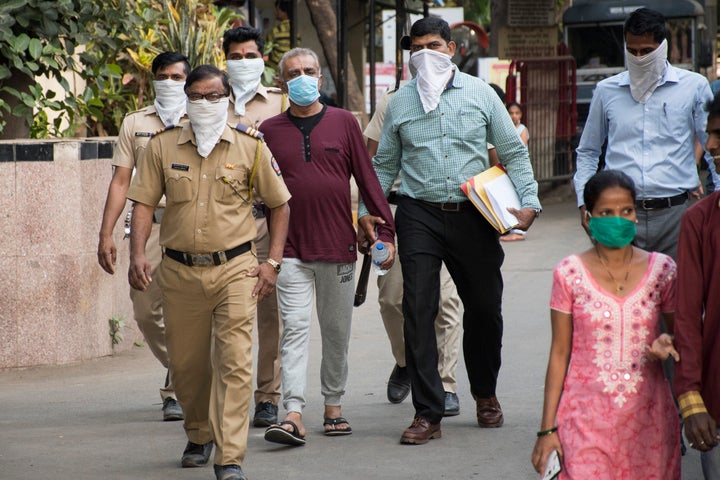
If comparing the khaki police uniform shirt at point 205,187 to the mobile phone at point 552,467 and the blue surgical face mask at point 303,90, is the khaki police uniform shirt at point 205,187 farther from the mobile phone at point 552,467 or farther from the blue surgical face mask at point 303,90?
the mobile phone at point 552,467

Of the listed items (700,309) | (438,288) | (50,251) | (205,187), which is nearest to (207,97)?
(205,187)

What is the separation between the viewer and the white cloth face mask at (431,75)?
Result: 612cm

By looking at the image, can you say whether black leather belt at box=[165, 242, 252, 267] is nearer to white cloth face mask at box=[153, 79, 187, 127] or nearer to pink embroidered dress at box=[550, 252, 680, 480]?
white cloth face mask at box=[153, 79, 187, 127]

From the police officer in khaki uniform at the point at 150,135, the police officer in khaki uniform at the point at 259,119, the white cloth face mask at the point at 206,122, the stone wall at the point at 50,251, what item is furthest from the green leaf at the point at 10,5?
the white cloth face mask at the point at 206,122

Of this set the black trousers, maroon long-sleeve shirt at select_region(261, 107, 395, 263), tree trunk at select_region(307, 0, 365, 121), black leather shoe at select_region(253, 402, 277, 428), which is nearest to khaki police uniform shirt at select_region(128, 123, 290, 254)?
maroon long-sleeve shirt at select_region(261, 107, 395, 263)

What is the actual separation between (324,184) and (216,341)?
1046mm

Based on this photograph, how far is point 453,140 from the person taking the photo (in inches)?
240

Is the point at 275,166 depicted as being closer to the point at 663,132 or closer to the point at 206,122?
the point at 206,122

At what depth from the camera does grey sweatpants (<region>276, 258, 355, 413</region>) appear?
6.02 m

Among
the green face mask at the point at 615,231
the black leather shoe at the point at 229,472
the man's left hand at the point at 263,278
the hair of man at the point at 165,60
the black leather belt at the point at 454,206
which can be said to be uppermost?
the hair of man at the point at 165,60

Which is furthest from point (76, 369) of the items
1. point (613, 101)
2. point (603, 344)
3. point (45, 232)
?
point (603, 344)

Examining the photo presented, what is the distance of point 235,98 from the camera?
6.61 meters

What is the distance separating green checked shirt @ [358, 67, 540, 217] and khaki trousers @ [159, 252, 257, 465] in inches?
41.9

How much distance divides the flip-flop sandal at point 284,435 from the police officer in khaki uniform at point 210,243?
362 millimetres
